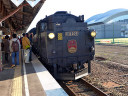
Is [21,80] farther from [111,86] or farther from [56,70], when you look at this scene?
[111,86]

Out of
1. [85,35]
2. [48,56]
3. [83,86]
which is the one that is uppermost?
[85,35]

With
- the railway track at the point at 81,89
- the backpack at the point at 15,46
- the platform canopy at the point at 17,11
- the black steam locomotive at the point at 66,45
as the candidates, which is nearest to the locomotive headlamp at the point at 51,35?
the black steam locomotive at the point at 66,45

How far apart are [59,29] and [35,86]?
2681mm

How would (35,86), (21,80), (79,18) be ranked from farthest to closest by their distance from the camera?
(79,18) < (21,80) < (35,86)

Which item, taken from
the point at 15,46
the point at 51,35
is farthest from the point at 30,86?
the point at 15,46

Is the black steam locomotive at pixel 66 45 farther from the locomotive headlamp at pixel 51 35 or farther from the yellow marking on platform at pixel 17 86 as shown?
the yellow marking on platform at pixel 17 86

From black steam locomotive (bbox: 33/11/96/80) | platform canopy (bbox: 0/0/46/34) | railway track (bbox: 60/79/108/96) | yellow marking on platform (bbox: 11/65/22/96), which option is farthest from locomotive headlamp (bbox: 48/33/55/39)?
railway track (bbox: 60/79/108/96)

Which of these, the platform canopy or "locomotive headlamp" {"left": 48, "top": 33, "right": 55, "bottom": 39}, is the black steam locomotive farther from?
the platform canopy

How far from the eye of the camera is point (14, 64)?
7.30 metres

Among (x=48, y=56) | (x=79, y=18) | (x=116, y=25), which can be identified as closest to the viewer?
(x=48, y=56)

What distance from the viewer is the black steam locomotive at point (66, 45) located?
6.02m

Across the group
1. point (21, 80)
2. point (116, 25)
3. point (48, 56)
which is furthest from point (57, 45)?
point (116, 25)

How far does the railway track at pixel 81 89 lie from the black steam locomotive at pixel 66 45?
0.40 m

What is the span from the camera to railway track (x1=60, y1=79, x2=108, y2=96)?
17.7 feet
